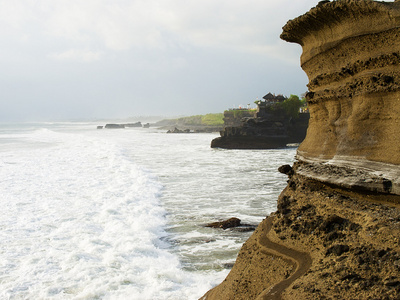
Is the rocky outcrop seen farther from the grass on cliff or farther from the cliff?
the grass on cliff

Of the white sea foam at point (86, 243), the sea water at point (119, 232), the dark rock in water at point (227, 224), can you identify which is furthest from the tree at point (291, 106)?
the dark rock in water at point (227, 224)

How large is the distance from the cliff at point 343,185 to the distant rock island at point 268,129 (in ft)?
99.8

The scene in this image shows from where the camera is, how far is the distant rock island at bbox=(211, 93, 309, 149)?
120 ft

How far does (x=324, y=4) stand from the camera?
388cm

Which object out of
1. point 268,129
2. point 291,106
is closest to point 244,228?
point 268,129

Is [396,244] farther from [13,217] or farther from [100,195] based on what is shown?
[100,195]

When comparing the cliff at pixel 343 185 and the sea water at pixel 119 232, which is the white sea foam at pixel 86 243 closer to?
the sea water at pixel 119 232

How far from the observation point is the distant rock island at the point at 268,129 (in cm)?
3656

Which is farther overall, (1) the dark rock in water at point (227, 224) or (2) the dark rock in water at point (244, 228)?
(1) the dark rock in water at point (227, 224)

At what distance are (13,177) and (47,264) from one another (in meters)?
9.33

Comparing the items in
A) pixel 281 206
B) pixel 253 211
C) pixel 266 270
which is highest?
pixel 281 206

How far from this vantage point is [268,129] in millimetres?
38219

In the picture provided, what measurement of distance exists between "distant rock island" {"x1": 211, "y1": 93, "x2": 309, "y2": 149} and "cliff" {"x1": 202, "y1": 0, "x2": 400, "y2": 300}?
3041cm

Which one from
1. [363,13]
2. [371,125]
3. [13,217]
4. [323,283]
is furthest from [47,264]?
[363,13]
